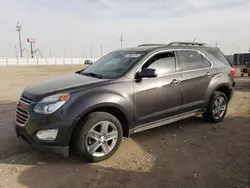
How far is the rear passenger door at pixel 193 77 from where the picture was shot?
193 inches

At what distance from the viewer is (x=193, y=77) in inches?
198

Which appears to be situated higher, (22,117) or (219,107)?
(22,117)

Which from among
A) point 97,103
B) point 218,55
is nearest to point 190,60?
point 218,55

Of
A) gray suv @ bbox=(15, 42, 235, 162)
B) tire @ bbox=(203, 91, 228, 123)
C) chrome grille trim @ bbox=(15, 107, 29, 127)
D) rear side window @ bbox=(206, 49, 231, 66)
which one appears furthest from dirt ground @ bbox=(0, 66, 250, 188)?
rear side window @ bbox=(206, 49, 231, 66)

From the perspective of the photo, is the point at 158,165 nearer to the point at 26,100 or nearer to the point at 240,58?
the point at 26,100

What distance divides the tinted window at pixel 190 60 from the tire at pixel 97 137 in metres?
1.96

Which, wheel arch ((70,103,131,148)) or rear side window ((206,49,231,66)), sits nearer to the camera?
wheel arch ((70,103,131,148))

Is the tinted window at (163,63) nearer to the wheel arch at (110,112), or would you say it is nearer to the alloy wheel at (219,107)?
the wheel arch at (110,112)

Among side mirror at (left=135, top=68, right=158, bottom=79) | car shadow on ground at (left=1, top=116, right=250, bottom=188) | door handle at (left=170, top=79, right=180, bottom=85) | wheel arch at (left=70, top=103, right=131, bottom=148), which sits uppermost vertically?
side mirror at (left=135, top=68, right=158, bottom=79)

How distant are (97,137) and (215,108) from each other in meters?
3.05

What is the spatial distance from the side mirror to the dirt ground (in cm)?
124

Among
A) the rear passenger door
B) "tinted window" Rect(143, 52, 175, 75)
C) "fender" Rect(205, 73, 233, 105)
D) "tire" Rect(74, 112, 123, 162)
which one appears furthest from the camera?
"fender" Rect(205, 73, 233, 105)

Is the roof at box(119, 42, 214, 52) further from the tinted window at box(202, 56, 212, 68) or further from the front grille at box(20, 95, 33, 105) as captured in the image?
→ the front grille at box(20, 95, 33, 105)

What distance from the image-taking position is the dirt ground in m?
3.24
